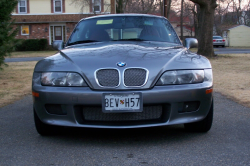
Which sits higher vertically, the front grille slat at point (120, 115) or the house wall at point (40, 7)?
the house wall at point (40, 7)

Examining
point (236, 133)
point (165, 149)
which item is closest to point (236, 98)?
point (236, 133)

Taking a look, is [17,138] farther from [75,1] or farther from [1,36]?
[75,1]

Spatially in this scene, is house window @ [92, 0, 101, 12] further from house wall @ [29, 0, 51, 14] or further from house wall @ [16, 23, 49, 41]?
house wall @ [16, 23, 49, 41]

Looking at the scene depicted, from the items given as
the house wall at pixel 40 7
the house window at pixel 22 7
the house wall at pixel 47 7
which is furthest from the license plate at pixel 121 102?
the house window at pixel 22 7

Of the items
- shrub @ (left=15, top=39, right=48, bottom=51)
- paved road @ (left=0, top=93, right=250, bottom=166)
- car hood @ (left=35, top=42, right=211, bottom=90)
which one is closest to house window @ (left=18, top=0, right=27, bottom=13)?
shrub @ (left=15, top=39, right=48, bottom=51)

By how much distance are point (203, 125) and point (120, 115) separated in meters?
1.02

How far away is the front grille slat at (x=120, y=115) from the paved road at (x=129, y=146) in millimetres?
281

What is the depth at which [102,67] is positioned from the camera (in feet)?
11.1

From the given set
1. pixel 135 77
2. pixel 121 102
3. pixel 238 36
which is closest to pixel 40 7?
pixel 238 36

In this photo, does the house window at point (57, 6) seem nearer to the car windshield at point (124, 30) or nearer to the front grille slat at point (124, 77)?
the car windshield at point (124, 30)

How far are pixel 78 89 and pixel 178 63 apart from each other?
1059 millimetres

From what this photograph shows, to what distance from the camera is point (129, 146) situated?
343cm

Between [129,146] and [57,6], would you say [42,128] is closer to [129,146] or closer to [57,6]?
Result: [129,146]

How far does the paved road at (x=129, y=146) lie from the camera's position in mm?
3002
